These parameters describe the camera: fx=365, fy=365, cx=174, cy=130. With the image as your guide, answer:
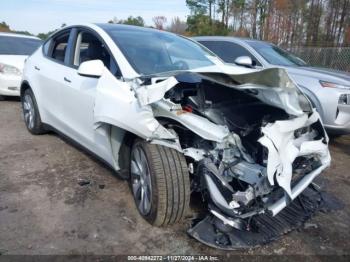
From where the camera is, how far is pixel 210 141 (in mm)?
2846

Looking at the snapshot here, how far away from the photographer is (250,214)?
2.62m

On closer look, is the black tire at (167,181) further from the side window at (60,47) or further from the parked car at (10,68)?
the parked car at (10,68)

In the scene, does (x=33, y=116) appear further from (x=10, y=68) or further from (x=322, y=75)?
(x=322, y=75)

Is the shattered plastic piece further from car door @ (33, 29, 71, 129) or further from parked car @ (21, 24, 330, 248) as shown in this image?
car door @ (33, 29, 71, 129)

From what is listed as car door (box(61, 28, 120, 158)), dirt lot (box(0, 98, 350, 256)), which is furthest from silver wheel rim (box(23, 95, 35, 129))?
car door (box(61, 28, 120, 158))

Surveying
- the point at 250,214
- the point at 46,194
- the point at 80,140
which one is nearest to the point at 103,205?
the point at 46,194

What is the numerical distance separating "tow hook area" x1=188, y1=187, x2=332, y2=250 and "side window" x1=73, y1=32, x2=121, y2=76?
1.59 m

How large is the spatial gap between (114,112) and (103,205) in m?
0.98

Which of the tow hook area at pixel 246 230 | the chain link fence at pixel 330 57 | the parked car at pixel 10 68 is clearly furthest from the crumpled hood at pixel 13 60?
the chain link fence at pixel 330 57

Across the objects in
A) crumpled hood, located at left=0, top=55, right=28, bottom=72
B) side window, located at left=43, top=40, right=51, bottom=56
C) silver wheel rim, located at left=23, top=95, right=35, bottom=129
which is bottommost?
silver wheel rim, located at left=23, top=95, right=35, bottom=129

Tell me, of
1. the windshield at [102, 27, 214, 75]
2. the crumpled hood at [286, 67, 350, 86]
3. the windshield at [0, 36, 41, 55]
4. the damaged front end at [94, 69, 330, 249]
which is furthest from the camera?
the windshield at [0, 36, 41, 55]

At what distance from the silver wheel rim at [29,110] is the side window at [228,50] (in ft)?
11.3

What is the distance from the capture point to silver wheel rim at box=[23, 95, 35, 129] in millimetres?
5287

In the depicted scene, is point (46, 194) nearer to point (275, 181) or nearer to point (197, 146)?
point (197, 146)
